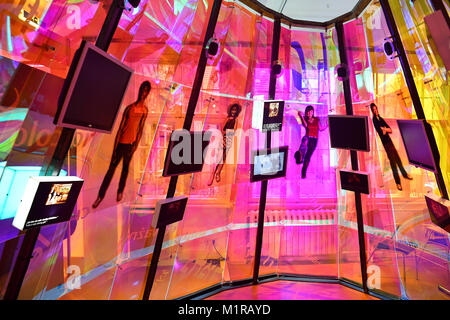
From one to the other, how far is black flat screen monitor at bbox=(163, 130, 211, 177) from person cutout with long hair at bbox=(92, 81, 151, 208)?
51 centimetres

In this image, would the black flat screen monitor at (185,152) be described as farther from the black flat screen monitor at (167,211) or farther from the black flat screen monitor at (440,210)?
the black flat screen monitor at (440,210)

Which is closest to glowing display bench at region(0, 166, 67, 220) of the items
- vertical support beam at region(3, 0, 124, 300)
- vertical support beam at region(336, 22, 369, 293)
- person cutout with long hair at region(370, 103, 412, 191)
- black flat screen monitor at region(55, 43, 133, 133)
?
vertical support beam at region(3, 0, 124, 300)

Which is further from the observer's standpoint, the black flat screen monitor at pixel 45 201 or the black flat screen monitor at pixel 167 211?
the black flat screen monitor at pixel 167 211

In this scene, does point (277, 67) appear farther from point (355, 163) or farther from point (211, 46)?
point (355, 163)

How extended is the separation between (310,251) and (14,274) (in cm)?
503

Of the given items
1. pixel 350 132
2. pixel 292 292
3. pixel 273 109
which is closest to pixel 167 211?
pixel 273 109

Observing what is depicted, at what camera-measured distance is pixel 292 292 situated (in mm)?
4828

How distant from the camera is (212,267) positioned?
4.82m

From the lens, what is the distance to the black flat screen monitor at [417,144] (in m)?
3.19

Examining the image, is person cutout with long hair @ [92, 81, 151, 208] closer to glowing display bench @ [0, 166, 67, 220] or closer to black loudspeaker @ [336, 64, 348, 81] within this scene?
glowing display bench @ [0, 166, 67, 220]

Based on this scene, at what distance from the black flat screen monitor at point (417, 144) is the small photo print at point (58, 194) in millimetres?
4116

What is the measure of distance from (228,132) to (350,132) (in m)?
2.11

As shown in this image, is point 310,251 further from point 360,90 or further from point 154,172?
point 154,172

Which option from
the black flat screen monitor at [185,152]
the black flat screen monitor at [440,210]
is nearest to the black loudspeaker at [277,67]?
the black flat screen monitor at [185,152]
